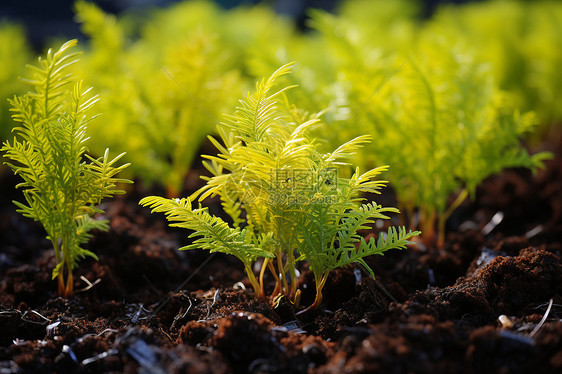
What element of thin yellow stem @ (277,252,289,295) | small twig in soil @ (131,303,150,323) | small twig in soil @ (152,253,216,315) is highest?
thin yellow stem @ (277,252,289,295)

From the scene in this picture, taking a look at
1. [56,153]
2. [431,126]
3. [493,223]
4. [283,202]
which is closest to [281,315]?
[283,202]

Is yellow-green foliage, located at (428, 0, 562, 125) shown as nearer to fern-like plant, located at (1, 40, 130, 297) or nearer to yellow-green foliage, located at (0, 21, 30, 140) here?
fern-like plant, located at (1, 40, 130, 297)

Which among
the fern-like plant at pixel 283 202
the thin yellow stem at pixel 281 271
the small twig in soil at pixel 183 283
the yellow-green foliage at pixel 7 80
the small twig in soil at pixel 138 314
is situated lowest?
the small twig in soil at pixel 183 283

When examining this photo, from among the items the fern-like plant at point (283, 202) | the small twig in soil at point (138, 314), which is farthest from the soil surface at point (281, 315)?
the fern-like plant at point (283, 202)

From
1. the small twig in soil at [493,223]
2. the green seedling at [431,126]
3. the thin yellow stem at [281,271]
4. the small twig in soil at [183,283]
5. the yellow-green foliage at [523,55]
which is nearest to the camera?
the thin yellow stem at [281,271]

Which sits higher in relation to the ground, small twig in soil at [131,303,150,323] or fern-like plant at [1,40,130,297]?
fern-like plant at [1,40,130,297]

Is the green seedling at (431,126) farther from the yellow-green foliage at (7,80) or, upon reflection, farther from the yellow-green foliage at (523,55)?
the yellow-green foliage at (7,80)

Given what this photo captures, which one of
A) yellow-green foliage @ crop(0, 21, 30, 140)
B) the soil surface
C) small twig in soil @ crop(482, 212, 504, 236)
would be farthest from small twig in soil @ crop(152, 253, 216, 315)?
yellow-green foliage @ crop(0, 21, 30, 140)

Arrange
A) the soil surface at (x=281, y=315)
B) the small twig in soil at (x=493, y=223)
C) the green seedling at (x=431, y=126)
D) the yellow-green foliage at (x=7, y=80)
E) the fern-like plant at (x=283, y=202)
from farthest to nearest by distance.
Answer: the yellow-green foliage at (x=7, y=80), the small twig in soil at (x=493, y=223), the green seedling at (x=431, y=126), the fern-like plant at (x=283, y=202), the soil surface at (x=281, y=315)

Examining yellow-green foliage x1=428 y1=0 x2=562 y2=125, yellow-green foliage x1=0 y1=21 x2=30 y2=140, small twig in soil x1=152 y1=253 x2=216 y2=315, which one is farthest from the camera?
yellow-green foliage x1=428 y1=0 x2=562 y2=125
